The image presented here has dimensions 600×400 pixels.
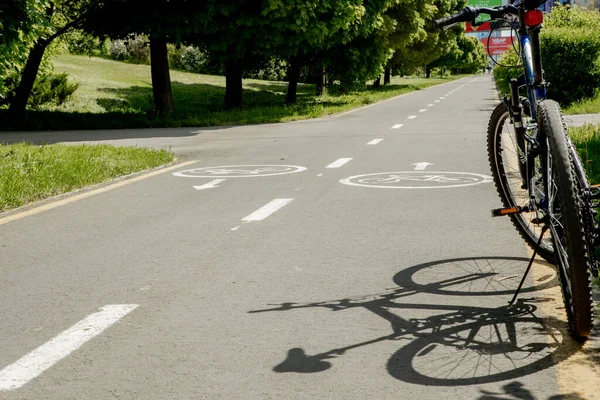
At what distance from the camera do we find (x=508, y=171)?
236 inches

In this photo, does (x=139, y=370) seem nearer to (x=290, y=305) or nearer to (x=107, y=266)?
(x=290, y=305)

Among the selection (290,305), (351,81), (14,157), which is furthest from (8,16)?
(351,81)

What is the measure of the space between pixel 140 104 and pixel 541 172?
3220 centimetres

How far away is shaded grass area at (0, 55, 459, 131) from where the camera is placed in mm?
25297

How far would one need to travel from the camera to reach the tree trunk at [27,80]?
86.7ft

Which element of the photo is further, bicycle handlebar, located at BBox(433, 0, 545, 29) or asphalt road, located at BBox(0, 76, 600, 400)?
bicycle handlebar, located at BBox(433, 0, 545, 29)

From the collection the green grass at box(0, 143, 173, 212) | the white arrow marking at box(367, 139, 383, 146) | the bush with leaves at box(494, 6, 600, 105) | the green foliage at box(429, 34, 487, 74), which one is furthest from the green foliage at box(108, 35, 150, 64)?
the green grass at box(0, 143, 173, 212)

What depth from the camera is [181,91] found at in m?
43.3

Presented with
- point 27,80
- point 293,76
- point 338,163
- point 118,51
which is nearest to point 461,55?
point 118,51

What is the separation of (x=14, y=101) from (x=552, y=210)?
2451cm

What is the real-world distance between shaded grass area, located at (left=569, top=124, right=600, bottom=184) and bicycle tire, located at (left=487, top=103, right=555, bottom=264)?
1976 mm

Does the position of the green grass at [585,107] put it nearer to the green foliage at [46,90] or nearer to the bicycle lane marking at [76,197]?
the bicycle lane marking at [76,197]

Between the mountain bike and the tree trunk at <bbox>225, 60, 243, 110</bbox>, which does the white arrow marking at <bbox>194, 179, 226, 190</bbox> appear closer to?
the mountain bike

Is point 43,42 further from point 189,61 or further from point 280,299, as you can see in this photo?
point 189,61
